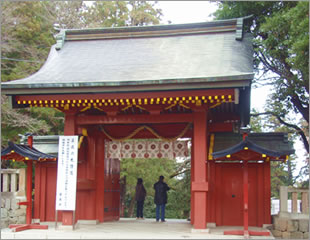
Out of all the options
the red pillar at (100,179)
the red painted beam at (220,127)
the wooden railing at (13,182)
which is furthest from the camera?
the wooden railing at (13,182)

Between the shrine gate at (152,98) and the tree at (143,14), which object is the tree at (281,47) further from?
the tree at (143,14)

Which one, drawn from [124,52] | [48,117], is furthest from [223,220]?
[48,117]

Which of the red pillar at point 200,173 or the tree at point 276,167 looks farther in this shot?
the tree at point 276,167

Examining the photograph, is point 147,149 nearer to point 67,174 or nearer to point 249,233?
point 67,174

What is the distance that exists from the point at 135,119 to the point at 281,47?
6.20m

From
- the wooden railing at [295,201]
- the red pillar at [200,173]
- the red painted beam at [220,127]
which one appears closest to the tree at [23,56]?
the red painted beam at [220,127]

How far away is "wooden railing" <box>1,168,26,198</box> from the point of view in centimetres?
1378

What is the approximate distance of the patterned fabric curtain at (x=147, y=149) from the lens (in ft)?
42.6

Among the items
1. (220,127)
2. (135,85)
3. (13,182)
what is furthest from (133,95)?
(13,182)

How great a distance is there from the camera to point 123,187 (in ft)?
67.1

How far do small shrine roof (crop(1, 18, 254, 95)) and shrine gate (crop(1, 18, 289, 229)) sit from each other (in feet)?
0.09

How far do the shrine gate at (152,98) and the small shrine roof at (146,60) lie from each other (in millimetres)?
26

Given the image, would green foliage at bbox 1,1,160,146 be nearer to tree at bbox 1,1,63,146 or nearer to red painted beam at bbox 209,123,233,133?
tree at bbox 1,1,63,146

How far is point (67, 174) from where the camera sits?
10727 millimetres
